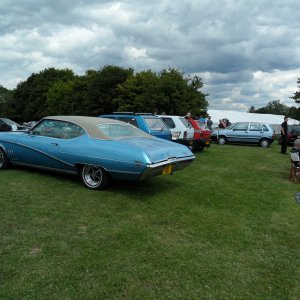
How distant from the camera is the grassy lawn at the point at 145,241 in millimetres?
3367

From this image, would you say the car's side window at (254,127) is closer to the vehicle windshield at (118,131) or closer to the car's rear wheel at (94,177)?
the vehicle windshield at (118,131)

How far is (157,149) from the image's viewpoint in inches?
260

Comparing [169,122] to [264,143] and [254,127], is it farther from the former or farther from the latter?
[254,127]

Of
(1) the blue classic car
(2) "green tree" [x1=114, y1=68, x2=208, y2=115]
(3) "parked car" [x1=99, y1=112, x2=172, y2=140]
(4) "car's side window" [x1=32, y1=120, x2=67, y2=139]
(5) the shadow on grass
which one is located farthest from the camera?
(2) "green tree" [x1=114, y1=68, x2=208, y2=115]

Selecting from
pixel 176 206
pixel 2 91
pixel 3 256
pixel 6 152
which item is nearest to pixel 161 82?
pixel 6 152

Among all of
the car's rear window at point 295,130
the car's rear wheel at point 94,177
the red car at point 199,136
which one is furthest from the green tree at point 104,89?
the car's rear wheel at point 94,177

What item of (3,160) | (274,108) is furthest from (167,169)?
(274,108)

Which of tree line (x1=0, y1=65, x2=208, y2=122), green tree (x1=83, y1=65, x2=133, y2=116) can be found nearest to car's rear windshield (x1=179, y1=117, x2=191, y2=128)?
tree line (x1=0, y1=65, x2=208, y2=122)

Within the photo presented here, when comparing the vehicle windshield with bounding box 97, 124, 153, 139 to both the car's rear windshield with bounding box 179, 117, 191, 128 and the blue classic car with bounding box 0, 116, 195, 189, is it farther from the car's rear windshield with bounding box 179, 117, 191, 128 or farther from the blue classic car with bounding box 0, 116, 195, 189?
the car's rear windshield with bounding box 179, 117, 191, 128

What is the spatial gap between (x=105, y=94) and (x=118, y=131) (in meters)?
40.1

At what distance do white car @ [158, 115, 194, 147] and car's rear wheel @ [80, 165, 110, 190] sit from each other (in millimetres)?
6535

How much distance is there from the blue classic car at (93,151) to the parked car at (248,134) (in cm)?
1498

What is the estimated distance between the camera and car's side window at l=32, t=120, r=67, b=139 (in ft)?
24.8

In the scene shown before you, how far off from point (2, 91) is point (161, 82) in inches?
3405
